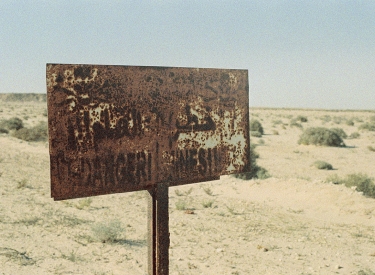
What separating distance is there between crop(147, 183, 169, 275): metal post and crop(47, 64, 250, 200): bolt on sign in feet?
0.46

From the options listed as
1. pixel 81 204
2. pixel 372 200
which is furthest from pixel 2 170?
pixel 372 200

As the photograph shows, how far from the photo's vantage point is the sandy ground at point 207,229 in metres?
5.53

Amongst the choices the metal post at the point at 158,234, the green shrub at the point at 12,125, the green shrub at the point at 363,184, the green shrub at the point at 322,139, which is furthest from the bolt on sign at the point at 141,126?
the green shrub at the point at 12,125

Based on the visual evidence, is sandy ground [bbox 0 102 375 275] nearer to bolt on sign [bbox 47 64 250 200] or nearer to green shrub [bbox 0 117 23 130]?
bolt on sign [bbox 47 64 250 200]

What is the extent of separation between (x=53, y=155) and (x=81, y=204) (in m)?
6.77

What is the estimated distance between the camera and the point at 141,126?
6.80 ft

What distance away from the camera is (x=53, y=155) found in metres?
1.82

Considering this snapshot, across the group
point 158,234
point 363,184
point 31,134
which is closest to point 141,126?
point 158,234

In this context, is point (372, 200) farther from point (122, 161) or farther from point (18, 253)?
point (122, 161)

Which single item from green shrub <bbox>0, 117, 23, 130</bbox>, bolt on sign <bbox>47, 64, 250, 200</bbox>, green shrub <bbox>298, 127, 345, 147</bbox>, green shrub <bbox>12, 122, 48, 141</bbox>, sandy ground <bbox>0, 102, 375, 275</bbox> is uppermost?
bolt on sign <bbox>47, 64, 250, 200</bbox>

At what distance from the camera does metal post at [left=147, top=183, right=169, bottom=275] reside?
2.25 meters

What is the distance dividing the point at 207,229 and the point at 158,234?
5.16 meters

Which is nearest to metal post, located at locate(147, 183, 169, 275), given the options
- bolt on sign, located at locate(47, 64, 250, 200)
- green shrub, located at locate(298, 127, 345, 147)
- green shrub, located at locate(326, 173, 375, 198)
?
bolt on sign, located at locate(47, 64, 250, 200)

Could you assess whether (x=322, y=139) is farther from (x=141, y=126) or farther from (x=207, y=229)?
(x=141, y=126)
